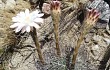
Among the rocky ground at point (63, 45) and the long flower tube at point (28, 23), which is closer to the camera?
the long flower tube at point (28, 23)

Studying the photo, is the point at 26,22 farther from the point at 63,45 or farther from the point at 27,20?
the point at 63,45

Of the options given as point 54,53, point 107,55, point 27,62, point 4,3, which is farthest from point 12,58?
point 107,55

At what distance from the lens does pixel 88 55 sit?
5.65 feet

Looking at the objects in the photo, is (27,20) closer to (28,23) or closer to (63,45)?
(28,23)

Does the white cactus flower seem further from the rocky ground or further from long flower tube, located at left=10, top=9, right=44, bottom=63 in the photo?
the rocky ground

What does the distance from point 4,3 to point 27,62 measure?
1.83ft

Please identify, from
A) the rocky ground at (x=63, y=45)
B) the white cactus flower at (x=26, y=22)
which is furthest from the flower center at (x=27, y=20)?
the rocky ground at (x=63, y=45)

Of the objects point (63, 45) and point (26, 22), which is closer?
point (26, 22)

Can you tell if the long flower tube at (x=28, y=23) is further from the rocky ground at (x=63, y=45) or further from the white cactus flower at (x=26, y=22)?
the rocky ground at (x=63, y=45)

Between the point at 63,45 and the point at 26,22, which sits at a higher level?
the point at 26,22

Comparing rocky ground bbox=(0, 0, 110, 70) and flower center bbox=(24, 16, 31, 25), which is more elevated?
flower center bbox=(24, 16, 31, 25)

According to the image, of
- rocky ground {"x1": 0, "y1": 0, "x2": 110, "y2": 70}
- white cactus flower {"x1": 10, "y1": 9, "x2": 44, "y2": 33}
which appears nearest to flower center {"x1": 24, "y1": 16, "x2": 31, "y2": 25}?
white cactus flower {"x1": 10, "y1": 9, "x2": 44, "y2": 33}

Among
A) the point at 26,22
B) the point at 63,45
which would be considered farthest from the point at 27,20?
the point at 63,45

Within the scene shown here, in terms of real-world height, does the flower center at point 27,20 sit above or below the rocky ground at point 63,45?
above
